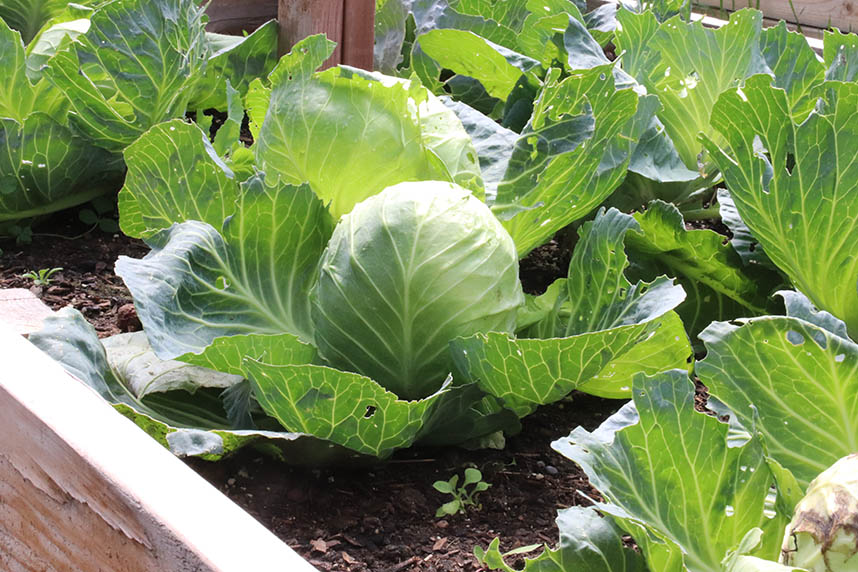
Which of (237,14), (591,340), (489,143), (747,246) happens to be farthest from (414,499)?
(237,14)

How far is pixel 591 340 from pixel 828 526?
0.37 metres

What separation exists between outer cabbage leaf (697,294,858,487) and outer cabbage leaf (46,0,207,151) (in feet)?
3.87

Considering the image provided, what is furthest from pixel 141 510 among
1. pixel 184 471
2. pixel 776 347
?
pixel 776 347

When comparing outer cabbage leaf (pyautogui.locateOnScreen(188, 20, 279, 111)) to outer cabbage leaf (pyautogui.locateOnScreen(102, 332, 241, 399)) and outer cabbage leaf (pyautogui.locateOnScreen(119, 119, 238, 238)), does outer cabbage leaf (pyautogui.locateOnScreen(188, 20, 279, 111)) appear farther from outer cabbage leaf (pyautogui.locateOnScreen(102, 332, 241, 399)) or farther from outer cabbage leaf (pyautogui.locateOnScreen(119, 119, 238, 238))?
outer cabbage leaf (pyautogui.locateOnScreen(102, 332, 241, 399))

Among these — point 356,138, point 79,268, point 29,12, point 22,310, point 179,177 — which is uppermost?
point 356,138

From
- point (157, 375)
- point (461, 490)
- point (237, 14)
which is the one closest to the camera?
point (461, 490)

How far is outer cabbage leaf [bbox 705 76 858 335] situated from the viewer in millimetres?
1350

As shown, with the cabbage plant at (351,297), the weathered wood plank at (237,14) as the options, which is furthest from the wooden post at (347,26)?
the weathered wood plank at (237,14)

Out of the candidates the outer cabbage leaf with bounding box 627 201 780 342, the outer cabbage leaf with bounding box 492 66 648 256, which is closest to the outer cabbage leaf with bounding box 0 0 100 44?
the outer cabbage leaf with bounding box 492 66 648 256

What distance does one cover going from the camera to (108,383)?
1.31m

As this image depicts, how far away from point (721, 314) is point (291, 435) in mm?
831

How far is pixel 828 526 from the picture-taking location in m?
0.87

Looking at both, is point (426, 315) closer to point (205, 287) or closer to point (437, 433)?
point (437, 433)

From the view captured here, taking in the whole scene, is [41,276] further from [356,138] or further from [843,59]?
[843,59]
